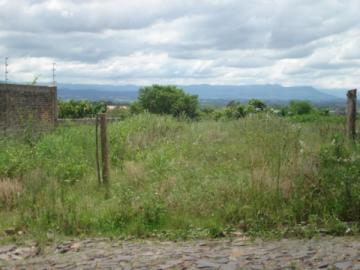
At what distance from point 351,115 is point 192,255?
815 cm

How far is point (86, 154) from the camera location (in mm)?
15164

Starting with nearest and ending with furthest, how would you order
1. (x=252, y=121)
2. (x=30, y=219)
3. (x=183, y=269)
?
(x=183, y=269) < (x=30, y=219) < (x=252, y=121)

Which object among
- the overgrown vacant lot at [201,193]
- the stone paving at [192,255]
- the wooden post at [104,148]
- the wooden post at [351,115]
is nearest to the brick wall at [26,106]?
the overgrown vacant lot at [201,193]

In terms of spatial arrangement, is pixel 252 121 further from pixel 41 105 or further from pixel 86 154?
pixel 41 105

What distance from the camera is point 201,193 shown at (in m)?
9.86

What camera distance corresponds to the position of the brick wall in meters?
19.3

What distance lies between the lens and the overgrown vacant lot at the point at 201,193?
8.76m

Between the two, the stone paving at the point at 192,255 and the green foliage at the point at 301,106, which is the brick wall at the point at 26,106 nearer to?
the stone paving at the point at 192,255

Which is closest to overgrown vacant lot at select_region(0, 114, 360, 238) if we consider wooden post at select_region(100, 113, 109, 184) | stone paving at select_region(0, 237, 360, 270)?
wooden post at select_region(100, 113, 109, 184)

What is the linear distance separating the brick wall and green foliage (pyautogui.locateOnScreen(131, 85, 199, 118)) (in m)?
25.2

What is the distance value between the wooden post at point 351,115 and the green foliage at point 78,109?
92.9 ft

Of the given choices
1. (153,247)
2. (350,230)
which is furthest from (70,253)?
(350,230)

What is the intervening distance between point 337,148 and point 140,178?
Answer: 4606 mm

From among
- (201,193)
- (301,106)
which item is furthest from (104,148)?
(301,106)
